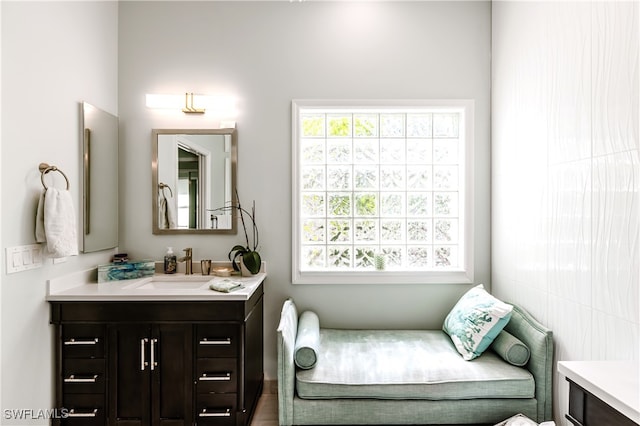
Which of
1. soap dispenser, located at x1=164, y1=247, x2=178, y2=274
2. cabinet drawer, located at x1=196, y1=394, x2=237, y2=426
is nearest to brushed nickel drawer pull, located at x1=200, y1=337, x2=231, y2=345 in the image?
cabinet drawer, located at x1=196, y1=394, x2=237, y2=426

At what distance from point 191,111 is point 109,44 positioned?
72 cm

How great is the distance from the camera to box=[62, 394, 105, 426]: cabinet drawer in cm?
234

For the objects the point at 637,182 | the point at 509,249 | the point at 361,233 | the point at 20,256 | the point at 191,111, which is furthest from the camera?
the point at 361,233

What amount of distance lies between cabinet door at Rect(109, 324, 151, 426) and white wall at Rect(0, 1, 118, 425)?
34 centimetres

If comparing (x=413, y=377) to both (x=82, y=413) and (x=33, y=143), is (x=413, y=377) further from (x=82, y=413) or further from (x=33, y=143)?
(x=33, y=143)

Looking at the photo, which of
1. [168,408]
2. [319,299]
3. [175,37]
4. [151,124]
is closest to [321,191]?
[319,299]

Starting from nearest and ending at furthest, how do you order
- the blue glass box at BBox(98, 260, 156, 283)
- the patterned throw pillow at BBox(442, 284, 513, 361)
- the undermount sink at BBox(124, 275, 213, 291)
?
the patterned throw pillow at BBox(442, 284, 513, 361) < the blue glass box at BBox(98, 260, 156, 283) < the undermount sink at BBox(124, 275, 213, 291)

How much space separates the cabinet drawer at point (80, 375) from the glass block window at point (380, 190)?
152 centimetres

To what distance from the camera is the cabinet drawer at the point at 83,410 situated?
234cm

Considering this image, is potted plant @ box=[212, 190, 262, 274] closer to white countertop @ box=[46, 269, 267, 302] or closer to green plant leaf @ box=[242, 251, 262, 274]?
green plant leaf @ box=[242, 251, 262, 274]

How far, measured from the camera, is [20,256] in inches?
81.0

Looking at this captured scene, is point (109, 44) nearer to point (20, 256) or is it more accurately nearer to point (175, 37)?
point (175, 37)

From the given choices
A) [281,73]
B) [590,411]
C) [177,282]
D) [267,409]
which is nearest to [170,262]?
[177,282]

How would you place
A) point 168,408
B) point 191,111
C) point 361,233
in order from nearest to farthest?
point 168,408
point 191,111
point 361,233
